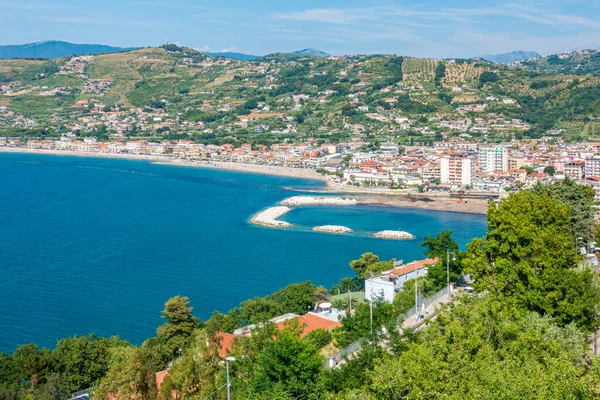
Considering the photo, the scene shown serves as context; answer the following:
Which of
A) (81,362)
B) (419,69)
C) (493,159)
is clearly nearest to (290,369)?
(81,362)

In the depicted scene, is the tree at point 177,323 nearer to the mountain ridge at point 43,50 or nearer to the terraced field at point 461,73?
the terraced field at point 461,73

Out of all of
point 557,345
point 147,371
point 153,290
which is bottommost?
point 153,290

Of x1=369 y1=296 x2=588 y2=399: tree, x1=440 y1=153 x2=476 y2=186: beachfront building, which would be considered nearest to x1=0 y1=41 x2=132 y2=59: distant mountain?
x1=440 y1=153 x2=476 y2=186: beachfront building

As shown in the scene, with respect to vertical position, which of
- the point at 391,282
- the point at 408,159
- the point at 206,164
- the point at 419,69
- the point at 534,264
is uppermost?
the point at 419,69

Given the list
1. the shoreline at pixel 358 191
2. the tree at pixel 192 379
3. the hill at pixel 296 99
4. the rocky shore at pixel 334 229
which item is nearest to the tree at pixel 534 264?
the tree at pixel 192 379

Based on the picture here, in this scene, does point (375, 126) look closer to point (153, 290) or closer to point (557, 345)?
point (153, 290)

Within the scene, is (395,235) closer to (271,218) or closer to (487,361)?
(271,218)

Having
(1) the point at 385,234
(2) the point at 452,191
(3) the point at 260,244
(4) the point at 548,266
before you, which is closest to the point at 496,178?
(2) the point at 452,191
